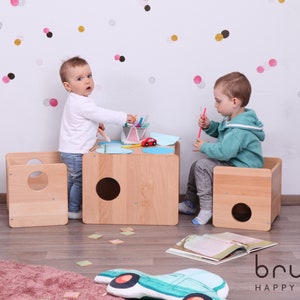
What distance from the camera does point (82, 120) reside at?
8.50 ft

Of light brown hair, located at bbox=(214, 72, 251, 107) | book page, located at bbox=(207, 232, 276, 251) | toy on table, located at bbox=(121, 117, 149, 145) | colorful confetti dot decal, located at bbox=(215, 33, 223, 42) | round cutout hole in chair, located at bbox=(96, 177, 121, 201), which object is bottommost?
book page, located at bbox=(207, 232, 276, 251)

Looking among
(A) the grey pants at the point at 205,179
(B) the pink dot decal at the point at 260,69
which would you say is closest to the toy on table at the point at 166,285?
(A) the grey pants at the point at 205,179

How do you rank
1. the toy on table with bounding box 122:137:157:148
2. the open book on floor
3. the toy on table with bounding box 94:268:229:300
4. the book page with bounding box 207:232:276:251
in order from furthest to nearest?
the toy on table with bounding box 122:137:157:148, the book page with bounding box 207:232:276:251, the open book on floor, the toy on table with bounding box 94:268:229:300

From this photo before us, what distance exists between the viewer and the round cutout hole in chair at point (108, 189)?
2.74 metres

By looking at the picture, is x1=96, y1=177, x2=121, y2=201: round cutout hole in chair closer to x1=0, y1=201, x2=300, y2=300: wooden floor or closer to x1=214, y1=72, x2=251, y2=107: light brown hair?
x1=0, y1=201, x2=300, y2=300: wooden floor

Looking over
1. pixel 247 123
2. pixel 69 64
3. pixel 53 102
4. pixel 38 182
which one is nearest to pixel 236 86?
pixel 247 123

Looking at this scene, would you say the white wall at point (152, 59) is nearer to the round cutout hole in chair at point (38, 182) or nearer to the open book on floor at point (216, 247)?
the round cutout hole in chair at point (38, 182)

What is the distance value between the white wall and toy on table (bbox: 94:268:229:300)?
1045 mm

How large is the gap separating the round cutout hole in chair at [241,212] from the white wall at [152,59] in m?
0.28

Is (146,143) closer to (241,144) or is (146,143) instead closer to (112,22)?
(241,144)

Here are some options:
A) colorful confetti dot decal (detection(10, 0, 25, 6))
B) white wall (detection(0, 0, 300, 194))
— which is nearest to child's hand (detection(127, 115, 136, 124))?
white wall (detection(0, 0, 300, 194))

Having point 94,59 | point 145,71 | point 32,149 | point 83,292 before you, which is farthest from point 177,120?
point 83,292

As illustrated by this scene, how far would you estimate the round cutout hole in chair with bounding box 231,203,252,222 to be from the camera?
265 cm

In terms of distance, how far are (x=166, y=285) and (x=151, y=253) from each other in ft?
1.29
